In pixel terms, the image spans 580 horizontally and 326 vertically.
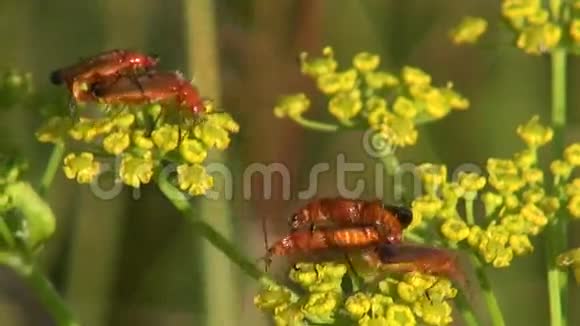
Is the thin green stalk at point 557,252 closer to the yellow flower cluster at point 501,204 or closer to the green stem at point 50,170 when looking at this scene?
the yellow flower cluster at point 501,204

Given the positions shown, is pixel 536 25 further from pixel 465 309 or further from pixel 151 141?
pixel 151 141

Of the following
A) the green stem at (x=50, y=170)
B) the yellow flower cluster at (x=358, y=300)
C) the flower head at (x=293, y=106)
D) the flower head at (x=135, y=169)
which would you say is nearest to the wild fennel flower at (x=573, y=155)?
the yellow flower cluster at (x=358, y=300)

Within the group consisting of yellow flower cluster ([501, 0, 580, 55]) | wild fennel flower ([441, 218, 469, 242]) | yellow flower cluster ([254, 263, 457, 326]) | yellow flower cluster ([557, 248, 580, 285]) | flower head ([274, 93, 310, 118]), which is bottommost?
yellow flower cluster ([254, 263, 457, 326])

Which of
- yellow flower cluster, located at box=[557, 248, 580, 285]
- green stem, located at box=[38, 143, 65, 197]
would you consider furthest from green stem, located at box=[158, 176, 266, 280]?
yellow flower cluster, located at box=[557, 248, 580, 285]

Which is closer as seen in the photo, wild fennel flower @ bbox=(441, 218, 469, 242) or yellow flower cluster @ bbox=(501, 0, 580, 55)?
wild fennel flower @ bbox=(441, 218, 469, 242)

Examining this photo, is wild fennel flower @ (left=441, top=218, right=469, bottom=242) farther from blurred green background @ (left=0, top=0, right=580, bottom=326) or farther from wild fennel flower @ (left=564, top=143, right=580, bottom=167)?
blurred green background @ (left=0, top=0, right=580, bottom=326)

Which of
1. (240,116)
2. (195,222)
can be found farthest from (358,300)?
(240,116)
